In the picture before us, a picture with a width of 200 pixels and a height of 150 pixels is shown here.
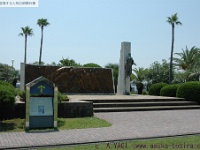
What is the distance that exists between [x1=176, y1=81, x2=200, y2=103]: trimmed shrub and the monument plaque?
10.7m

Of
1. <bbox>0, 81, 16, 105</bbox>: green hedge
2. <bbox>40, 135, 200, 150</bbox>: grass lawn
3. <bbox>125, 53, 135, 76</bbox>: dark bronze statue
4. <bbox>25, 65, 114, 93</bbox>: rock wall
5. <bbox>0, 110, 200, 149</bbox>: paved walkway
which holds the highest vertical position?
<bbox>125, 53, 135, 76</bbox>: dark bronze statue

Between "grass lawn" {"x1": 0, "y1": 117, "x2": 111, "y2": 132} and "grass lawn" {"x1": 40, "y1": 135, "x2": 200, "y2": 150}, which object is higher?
"grass lawn" {"x1": 0, "y1": 117, "x2": 111, "y2": 132}

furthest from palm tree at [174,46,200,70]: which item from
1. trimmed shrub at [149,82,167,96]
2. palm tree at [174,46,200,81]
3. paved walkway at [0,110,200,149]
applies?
paved walkway at [0,110,200,149]

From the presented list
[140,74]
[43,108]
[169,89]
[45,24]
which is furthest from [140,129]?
[45,24]

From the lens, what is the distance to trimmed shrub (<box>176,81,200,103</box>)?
58.6 ft

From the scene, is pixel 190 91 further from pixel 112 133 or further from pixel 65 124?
pixel 112 133

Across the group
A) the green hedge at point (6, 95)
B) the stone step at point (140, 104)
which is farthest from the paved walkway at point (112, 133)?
the stone step at point (140, 104)

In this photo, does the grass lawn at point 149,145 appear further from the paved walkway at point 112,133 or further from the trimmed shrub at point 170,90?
the trimmed shrub at point 170,90

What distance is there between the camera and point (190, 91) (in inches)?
711

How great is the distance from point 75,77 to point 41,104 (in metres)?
11.3

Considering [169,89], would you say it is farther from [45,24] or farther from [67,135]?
[45,24]

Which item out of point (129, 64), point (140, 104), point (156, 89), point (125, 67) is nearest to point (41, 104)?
point (140, 104)

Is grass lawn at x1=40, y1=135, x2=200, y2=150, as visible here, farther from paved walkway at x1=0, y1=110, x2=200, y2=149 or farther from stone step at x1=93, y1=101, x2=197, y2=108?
stone step at x1=93, y1=101, x2=197, y2=108

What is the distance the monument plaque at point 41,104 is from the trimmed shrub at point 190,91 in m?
→ 10.7
